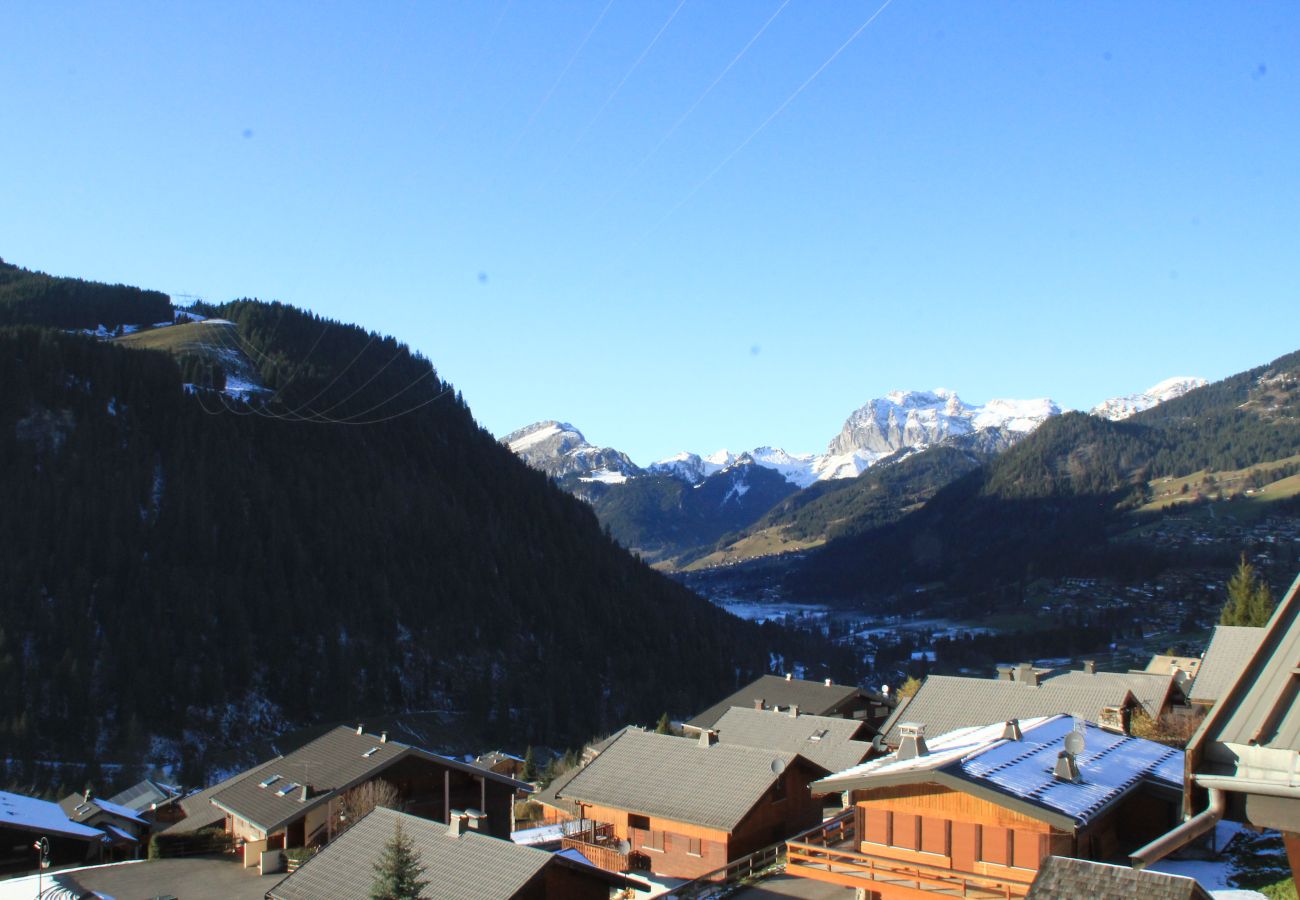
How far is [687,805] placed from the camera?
36.9m

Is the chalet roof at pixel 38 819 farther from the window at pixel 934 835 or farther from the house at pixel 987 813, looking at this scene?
the window at pixel 934 835

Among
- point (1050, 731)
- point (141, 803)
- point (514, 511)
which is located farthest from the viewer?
point (514, 511)

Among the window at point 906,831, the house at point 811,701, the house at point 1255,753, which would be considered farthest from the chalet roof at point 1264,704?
the house at point 811,701

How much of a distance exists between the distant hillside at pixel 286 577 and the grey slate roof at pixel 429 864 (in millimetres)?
74219

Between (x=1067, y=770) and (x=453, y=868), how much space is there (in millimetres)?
15837

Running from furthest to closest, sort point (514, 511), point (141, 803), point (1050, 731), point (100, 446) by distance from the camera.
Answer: point (514, 511), point (100, 446), point (141, 803), point (1050, 731)

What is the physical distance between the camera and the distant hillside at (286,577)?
108312 millimetres

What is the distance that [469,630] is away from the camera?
5753 inches

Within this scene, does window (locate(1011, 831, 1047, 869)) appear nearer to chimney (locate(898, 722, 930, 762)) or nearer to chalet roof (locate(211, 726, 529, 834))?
chimney (locate(898, 722, 930, 762))

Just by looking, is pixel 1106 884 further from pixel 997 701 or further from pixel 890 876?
pixel 997 701

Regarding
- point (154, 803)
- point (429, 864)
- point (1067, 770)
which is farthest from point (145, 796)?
point (1067, 770)

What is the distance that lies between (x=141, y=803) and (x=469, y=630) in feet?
241

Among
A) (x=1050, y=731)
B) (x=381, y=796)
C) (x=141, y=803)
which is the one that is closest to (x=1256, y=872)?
(x=1050, y=731)

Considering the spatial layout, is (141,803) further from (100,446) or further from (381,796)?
(100,446)
